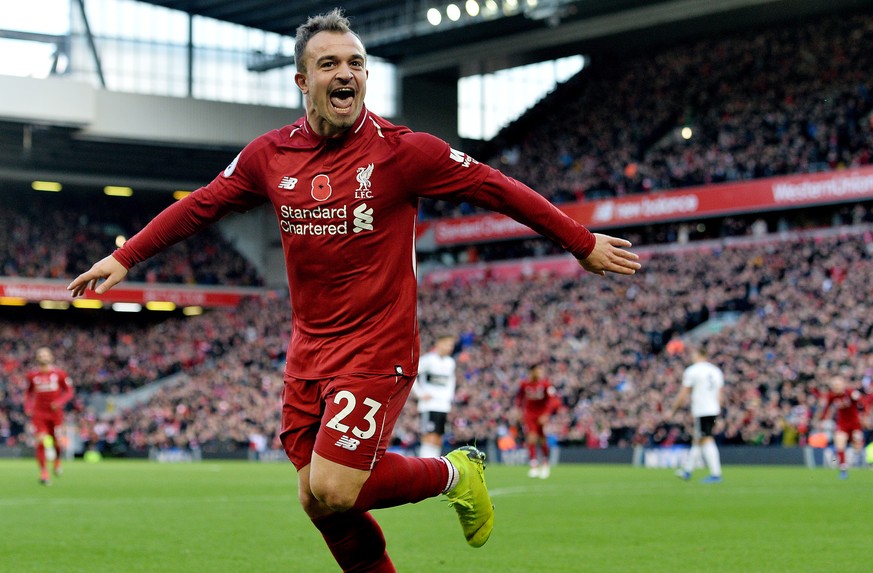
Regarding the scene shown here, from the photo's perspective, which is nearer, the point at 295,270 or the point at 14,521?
the point at 295,270

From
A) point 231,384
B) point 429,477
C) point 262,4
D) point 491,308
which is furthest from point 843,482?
point 262,4

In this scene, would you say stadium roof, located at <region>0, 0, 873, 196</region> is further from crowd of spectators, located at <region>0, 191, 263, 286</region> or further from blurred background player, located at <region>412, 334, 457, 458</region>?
blurred background player, located at <region>412, 334, 457, 458</region>

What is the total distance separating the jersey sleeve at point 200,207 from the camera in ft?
18.8

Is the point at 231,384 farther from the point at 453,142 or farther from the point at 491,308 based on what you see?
the point at 453,142

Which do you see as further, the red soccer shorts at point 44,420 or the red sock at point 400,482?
the red soccer shorts at point 44,420

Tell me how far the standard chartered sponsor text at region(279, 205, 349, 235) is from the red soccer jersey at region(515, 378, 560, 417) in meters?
17.9

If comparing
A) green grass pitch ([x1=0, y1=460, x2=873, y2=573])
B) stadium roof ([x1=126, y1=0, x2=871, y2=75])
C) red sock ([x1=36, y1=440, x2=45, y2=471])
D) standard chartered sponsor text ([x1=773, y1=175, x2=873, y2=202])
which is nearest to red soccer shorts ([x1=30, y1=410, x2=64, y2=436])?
red sock ([x1=36, y1=440, x2=45, y2=471])

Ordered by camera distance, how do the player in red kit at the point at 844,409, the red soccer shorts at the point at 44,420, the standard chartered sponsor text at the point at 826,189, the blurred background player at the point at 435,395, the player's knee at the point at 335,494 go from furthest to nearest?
the standard chartered sponsor text at the point at 826,189
the player in red kit at the point at 844,409
the red soccer shorts at the point at 44,420
the blurred background player at the point at 435,395
the player's knee at the point at 335,494

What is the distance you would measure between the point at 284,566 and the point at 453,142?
4556 cm

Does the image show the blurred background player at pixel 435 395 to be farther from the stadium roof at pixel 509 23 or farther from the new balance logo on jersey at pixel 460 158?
the stadium roof at pixel 509 23

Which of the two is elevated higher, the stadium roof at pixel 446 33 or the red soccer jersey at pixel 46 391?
the stadium roof at pixel 446 33

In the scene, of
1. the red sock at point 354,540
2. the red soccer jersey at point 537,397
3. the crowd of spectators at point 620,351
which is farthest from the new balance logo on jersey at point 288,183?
the red soccer jersey at point 537,397

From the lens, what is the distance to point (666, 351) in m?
34.4

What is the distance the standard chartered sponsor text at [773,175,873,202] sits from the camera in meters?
36.0
